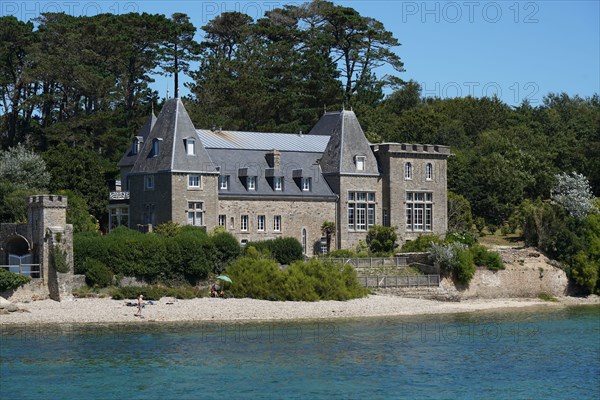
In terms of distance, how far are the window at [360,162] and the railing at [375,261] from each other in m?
8.43

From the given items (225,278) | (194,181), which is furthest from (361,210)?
(225,278)

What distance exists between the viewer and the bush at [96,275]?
49.2 m

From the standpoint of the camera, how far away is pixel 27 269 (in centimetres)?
4869

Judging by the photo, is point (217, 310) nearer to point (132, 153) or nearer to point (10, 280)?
point (10, 280)

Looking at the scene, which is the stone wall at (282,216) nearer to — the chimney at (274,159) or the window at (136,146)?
the chimney at (274,159)

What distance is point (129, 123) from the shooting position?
7738 centimetres

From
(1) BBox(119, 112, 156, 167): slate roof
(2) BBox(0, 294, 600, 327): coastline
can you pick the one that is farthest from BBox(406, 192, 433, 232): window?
(1) BBox(119, 112, 156, 167): slate roof

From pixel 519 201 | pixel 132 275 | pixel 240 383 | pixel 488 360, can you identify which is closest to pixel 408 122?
pixel 519 201

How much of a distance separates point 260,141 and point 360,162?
5.70 meters

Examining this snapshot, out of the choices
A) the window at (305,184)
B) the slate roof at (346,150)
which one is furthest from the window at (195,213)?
the slate roof at (346,150)

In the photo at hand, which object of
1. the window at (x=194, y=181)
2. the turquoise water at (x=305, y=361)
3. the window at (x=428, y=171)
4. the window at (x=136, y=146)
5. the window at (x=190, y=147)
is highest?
the window at (x=136, y=146)

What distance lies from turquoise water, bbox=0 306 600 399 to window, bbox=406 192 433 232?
17.7 m

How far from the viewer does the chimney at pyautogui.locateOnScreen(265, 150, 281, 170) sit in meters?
62.2

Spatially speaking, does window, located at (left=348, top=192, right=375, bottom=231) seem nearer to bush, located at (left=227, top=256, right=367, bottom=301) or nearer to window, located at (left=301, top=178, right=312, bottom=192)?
window, located at (left=301, top=178, right=312, bottom=192)
